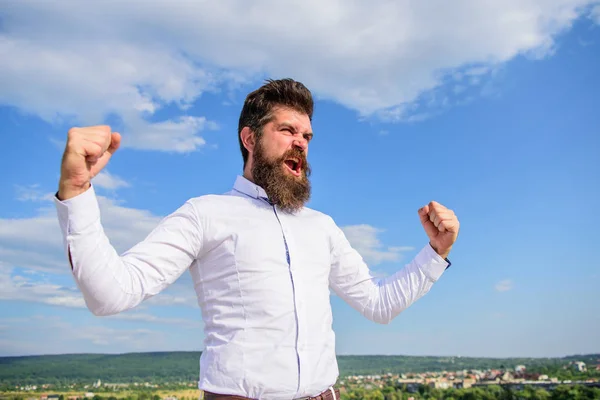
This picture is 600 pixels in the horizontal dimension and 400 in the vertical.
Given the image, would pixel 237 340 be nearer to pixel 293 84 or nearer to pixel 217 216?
pixel 217 216

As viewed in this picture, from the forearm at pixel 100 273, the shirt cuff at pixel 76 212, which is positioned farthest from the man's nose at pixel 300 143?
the shirt cuff at pixel 76 212

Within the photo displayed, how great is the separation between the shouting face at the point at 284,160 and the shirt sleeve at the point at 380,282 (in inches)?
15.1

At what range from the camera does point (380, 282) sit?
→ 10.7 ft

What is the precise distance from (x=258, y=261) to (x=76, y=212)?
Answer: 901 mm

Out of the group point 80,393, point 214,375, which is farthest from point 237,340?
point 80,393

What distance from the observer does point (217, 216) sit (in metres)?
2.64

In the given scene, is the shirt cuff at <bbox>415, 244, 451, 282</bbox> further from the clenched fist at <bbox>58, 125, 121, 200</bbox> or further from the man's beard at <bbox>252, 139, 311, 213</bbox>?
the clenched fist at <bbox>58, 125, 121, 200</bbox>

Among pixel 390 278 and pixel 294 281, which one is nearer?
pixel 294 281

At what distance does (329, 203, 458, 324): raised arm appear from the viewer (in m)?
3.13

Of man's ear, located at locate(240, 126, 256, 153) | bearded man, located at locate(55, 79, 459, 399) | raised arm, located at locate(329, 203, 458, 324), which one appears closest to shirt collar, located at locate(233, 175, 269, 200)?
bearded man, located at locate(55, 79, 459, 399)

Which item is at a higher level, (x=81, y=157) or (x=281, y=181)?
(x=281, y=181)

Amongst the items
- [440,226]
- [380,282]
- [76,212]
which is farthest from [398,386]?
[76,212]

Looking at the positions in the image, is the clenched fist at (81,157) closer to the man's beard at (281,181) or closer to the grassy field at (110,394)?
the man's beard at (281,181)

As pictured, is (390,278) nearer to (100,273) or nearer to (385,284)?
(385,284)
